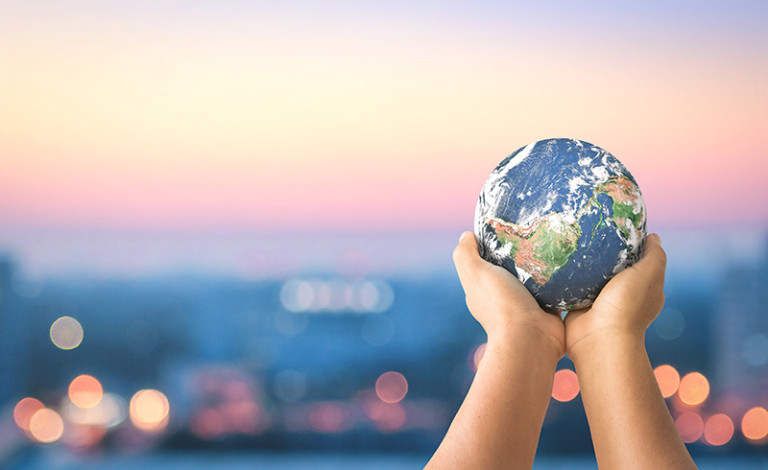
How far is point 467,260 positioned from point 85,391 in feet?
95.5

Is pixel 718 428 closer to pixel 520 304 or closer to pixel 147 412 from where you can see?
pixel 147 412

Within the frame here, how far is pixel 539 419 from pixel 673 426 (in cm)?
32

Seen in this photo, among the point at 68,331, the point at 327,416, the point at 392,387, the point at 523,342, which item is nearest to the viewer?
the point at 523,342

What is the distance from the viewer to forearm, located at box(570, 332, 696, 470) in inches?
60.9

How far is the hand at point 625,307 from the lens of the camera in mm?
1722

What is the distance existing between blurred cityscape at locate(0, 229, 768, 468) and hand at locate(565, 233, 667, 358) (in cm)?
2189

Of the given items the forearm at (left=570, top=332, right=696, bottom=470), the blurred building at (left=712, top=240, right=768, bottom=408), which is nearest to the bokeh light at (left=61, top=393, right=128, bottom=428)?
the blurred building at (left=712, top=240, right=768, bottom=408)

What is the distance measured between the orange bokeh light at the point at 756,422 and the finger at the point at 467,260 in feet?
76.7

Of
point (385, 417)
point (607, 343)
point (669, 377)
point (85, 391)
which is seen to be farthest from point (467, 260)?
point (85, 391)

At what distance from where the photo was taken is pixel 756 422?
2172 centimetres

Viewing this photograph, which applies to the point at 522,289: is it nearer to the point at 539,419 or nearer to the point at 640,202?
the point at 539,419

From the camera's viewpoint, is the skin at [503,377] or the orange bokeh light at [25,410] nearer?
the skin at [503,377]

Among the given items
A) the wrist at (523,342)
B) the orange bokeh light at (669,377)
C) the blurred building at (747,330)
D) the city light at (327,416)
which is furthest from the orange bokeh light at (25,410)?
the wrist at (523,342)

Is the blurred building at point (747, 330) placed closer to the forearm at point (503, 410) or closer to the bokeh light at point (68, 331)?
the forearm at point (503, 410)
